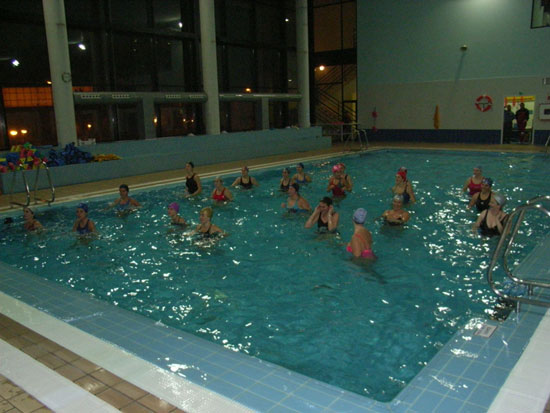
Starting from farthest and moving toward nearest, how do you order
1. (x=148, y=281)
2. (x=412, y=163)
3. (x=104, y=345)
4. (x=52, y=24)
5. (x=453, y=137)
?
(x=453, y=137)
(x=412, y=163)
(x=52, y=24)
(x=148, y=281)
(x=104, y=345)

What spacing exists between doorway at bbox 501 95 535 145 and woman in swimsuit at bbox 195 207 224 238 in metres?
18.0

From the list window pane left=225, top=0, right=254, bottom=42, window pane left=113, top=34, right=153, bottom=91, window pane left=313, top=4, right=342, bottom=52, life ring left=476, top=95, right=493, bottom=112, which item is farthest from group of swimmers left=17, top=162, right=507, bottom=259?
window pane left=313, top=4, right=342, bottom=52

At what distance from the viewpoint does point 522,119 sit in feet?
68.7

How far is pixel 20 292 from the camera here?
516 cm

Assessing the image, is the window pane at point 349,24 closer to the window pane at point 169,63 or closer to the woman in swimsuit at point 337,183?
the window pane at point 169,63

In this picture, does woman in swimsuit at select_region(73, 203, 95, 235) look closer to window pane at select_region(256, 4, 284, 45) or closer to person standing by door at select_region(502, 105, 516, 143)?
window pane at select_region(256, 4, 284, 45)

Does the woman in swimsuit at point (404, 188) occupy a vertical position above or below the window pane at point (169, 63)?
below

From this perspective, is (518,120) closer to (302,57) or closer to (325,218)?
(302,57)

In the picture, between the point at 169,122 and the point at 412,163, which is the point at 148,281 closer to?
the point at 412,163

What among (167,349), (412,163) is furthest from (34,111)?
(167,349)

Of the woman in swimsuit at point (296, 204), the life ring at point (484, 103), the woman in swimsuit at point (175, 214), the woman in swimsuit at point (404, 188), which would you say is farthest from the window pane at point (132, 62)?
the life ring at point (484, 103)

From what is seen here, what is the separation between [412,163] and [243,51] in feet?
35.5

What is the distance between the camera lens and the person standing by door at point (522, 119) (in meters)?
20.8

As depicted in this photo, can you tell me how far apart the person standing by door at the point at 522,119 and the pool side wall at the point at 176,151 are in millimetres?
8266
